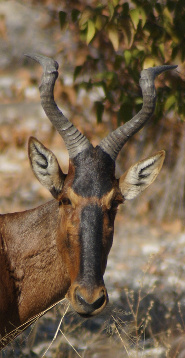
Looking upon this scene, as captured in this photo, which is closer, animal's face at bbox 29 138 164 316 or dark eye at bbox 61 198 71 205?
animal's face at bbox 29 138 164 316

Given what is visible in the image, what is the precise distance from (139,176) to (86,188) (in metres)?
0.84

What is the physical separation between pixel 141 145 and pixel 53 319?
171 inches

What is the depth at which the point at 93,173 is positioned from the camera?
638 cm

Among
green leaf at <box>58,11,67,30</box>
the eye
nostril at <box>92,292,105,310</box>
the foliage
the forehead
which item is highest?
green leaf at <box>58,11,67,30</box>

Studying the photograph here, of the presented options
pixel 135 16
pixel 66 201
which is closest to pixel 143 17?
pixel 135 16

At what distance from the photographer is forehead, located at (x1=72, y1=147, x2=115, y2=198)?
6.27 meters

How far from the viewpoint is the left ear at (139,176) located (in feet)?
22.1

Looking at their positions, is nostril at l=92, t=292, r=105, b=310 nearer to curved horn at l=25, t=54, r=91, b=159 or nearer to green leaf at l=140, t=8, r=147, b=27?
curved horn at l=25, t=54, r=91, b=159

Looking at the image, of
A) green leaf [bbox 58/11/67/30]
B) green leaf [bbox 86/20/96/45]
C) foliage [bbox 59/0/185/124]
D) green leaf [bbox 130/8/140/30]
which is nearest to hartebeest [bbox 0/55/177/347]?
green leaf [bbox 130/8/140/30]

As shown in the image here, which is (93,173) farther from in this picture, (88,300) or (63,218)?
(88,300)

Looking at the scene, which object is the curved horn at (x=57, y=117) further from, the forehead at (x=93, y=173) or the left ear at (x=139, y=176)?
the left ear at (x=139, y=176)

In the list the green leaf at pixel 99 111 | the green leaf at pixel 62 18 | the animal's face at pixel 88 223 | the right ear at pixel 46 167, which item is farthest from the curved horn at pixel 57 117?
the green leaf at pixel 99 111

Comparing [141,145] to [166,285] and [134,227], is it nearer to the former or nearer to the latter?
[134,227]

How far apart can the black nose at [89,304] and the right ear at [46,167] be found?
3.78ft
